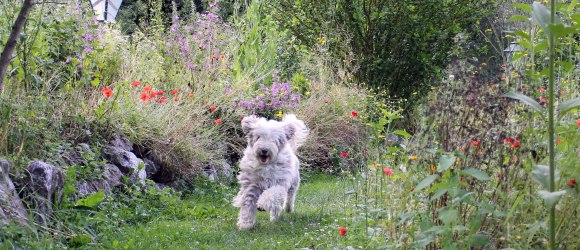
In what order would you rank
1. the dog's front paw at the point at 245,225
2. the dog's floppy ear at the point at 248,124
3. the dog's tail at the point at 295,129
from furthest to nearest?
the dog's tail at the point at 295,129 < the dog's floppy ear at the point at 248,124 < the dog's front paw at the point at 245,225

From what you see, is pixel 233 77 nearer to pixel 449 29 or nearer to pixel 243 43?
pixel 243 43

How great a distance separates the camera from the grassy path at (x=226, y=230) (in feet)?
20.3

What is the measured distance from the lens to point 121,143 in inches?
320

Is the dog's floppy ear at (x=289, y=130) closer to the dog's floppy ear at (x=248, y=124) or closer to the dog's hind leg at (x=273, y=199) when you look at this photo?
the dog's floppy ear at (x=248, y=124)

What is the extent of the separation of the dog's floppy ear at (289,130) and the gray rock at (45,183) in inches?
95.6

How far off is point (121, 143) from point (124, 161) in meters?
0.41

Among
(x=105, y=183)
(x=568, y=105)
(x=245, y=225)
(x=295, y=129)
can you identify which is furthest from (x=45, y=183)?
(x=568, y=105)

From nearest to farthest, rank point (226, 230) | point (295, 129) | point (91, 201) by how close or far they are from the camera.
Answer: point (91, 201) < point (226, 230) < point (295, 129)

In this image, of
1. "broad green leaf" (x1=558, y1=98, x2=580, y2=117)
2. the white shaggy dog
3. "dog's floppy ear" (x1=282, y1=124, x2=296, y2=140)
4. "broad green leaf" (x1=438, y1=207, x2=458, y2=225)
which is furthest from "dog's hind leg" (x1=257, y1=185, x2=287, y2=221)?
"broad green leaf" (x1=558, y1=98, x2=580, y2=117)

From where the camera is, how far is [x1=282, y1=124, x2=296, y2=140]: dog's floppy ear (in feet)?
25.3

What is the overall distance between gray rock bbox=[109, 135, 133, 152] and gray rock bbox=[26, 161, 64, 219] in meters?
1.98

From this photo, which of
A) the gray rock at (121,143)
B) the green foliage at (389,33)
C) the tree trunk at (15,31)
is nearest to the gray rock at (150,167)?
the gray rock at (121,143)

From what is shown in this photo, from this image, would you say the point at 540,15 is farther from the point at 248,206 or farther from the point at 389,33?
the point at 389,33

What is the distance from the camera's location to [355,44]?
13781 mm
